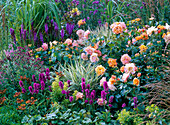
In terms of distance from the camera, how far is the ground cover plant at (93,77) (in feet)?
8.09

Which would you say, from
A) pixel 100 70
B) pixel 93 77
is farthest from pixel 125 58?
pixel 93 77

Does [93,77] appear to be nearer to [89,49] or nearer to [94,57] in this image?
[94,57]

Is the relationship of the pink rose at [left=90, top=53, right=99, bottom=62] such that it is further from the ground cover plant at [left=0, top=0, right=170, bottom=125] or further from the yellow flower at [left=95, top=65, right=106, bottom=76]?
the yellow flower at [left=95, top=65, right=106, bottom=76]

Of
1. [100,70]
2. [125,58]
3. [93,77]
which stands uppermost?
[125,58]

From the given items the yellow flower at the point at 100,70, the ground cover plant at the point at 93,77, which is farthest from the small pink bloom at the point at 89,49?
the yellow flower at the point at 100,70

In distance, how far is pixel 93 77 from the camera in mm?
3217

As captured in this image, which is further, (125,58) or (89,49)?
(89,49)

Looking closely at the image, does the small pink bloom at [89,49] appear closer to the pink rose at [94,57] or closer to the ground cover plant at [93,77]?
the ground cover plant at [93,77]

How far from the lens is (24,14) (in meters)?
4.89

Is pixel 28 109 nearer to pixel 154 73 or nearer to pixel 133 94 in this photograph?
pixel 133 94

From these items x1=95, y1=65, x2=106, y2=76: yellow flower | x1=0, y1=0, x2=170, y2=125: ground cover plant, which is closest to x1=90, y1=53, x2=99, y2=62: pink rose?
x1=0, y1=0, x2=170, y2=125: ground cover plant

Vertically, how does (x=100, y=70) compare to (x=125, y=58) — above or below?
below

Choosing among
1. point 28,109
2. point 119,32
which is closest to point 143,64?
point 119,32

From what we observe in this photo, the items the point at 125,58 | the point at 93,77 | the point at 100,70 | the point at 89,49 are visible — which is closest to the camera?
the point at 100,70
